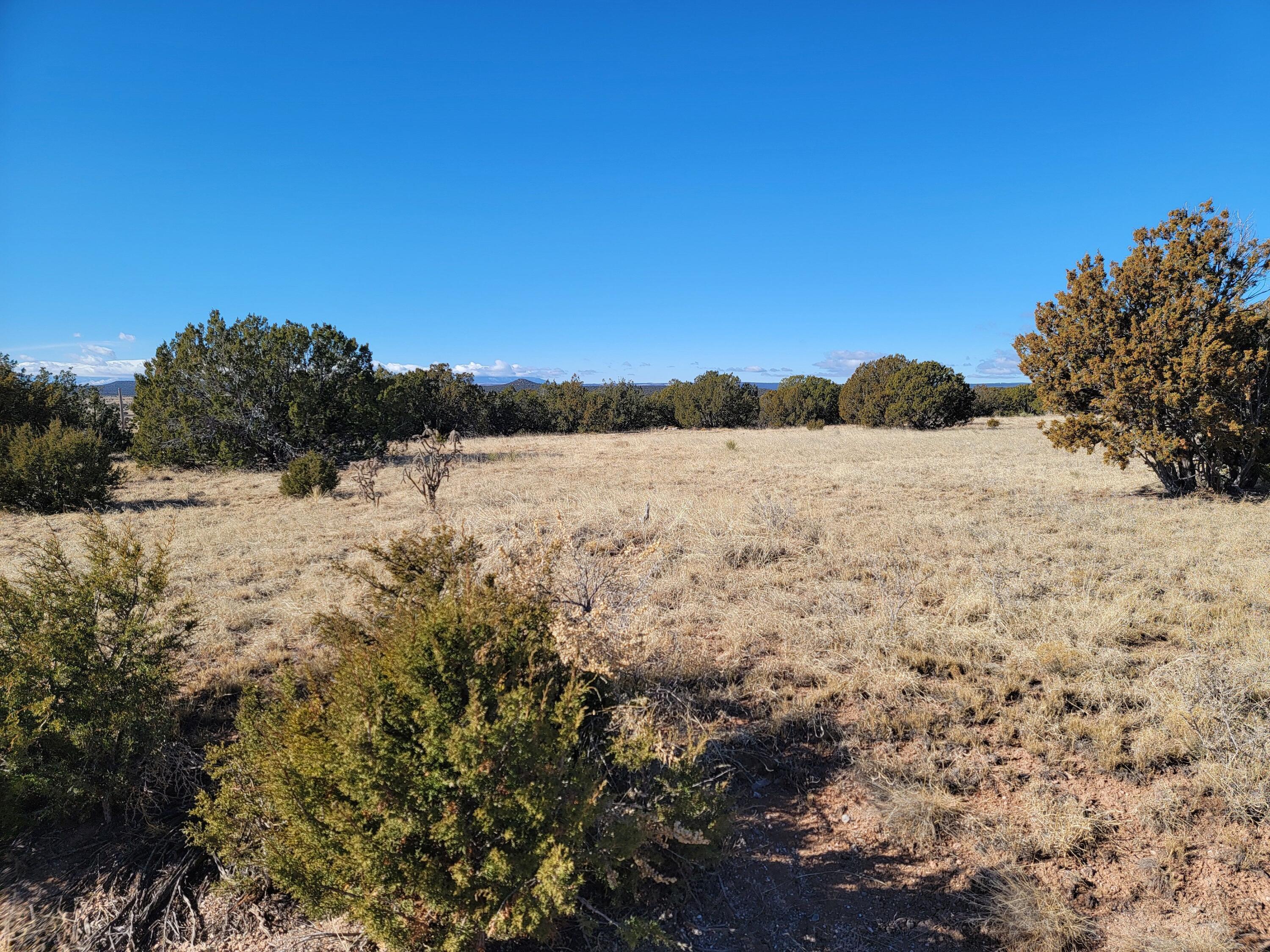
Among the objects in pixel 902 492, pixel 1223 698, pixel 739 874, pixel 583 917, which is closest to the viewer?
pixel 583 917

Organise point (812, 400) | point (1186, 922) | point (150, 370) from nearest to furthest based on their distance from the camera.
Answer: point (1186, 922), point (150, 370), point (812, 400)

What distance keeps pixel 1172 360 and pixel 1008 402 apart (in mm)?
52925

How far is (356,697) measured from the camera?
2.14 m

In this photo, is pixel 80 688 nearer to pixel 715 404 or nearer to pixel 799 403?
pixel 715 404

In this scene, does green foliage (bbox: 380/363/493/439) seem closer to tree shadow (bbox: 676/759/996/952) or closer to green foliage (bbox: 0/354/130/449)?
green foliage (bbox: 0/354/130/449)

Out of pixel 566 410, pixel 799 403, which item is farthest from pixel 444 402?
pixel 799 403

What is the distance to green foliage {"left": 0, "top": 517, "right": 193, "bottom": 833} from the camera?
283 cm

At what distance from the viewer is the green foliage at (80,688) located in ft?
9.28

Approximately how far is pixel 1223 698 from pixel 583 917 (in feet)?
13.4

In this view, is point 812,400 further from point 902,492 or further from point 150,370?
point 150,370

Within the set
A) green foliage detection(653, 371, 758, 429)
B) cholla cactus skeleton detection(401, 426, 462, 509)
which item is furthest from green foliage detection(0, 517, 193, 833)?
green foliage detection(653, 371, 758, 429)

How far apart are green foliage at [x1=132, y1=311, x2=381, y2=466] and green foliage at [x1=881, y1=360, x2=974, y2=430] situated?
95.4ft

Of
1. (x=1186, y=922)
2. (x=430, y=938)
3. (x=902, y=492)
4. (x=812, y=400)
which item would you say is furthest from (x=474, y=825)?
(x=812, y=400)

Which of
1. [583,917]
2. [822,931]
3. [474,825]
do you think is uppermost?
[474,825]
